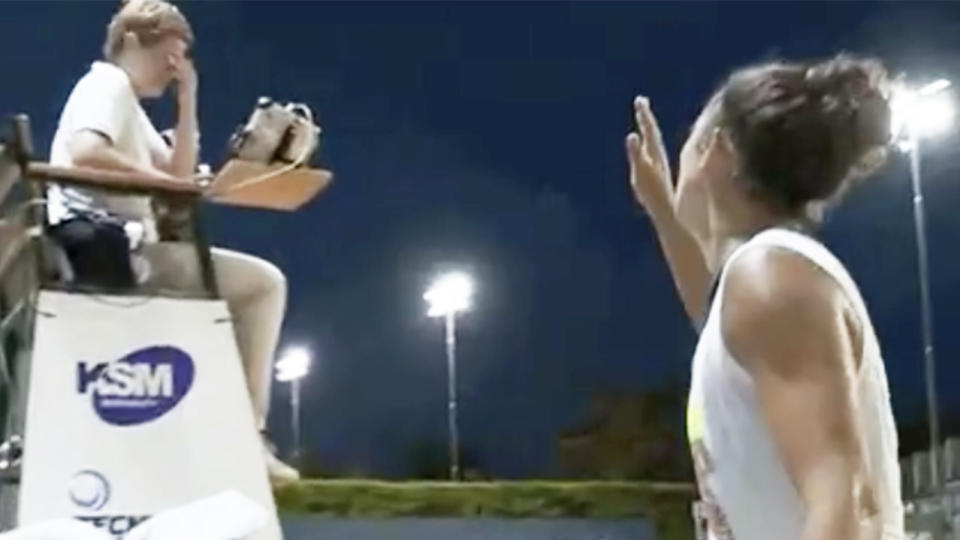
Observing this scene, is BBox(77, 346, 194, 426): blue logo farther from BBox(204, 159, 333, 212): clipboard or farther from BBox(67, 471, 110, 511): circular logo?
BBox(204, 159, 333, 212): clipboard

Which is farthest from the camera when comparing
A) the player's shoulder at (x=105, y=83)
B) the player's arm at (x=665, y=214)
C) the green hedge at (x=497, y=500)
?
the green hedge at (x=497, y=500)

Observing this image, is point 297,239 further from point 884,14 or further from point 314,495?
point 314,495

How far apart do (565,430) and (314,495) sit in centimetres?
918

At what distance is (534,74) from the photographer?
1499cm

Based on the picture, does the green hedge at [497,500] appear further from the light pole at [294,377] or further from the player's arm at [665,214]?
the light pole at [294,377]

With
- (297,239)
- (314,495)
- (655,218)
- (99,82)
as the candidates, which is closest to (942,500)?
(314,495)

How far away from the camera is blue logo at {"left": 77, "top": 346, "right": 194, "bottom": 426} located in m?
3.04

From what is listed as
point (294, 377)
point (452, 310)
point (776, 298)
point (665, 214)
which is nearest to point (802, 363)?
point (776, 298)

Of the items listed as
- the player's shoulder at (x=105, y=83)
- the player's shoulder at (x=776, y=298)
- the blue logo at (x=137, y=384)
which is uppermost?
the player's shoulder at (x=105, y=83)

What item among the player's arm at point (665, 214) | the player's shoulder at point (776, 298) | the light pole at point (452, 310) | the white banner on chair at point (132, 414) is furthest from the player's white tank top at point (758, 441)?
the light pole at point (452, 310)

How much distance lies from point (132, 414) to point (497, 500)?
7.78 feet

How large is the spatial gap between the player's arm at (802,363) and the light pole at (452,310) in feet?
37.0

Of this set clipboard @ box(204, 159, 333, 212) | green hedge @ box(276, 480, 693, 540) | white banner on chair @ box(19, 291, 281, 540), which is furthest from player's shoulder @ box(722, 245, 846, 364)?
green hedge @ box(276, 480, 693, 540)

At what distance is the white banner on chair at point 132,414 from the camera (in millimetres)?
2963
